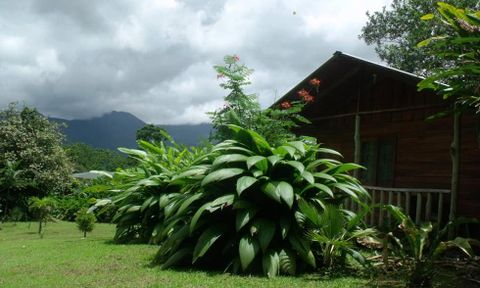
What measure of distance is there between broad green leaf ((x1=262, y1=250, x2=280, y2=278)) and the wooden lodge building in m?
4.26

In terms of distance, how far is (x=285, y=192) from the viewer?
189 inches

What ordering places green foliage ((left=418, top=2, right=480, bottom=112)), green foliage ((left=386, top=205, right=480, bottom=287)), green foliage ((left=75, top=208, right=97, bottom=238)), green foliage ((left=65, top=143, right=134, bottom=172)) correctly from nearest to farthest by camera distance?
1. green foliage ((left=418, top=2, right=480, bottom=112))
2. green foliage ((left=386, top=205, right=480, bottom=287))
3. green foliage ((left=75, top=208, right=97, bottom=238))
4. green foliage ((left=65, top=143, right=134, bottom=172))

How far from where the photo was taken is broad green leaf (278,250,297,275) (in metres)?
4.74

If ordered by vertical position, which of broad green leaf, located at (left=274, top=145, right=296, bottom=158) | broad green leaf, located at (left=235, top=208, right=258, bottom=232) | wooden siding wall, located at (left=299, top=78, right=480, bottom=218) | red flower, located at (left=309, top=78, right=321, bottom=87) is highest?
red flower, located at (left=309, top=78, right=321, bottom=87)

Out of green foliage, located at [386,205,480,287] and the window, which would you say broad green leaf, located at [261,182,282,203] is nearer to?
green foliage, located at [386,205,480,287]

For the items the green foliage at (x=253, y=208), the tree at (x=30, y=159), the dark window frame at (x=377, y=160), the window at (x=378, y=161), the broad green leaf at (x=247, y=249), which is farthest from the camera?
the tree at (x=30, y=159)

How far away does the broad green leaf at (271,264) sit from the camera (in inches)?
182

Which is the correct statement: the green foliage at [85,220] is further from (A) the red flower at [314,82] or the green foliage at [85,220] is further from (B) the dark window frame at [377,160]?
(B) the dark window frame at [377,160]

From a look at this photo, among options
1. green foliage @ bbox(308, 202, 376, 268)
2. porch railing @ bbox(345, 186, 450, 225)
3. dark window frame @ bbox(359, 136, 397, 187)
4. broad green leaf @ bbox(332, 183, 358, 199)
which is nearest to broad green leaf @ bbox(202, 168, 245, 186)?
green foliage @ bbox(308, 202, 376, 268)

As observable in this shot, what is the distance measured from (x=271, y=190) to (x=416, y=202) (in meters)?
5.21

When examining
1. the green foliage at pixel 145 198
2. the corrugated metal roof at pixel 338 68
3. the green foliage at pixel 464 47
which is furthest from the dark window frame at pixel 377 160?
the green foliage at pixel 464 47

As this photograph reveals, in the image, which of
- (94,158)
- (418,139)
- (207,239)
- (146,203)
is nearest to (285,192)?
(207,239)

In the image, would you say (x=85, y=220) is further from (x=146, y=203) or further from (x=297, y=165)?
(x=297, y=165)

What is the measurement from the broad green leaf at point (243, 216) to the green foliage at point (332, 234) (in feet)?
1.65
